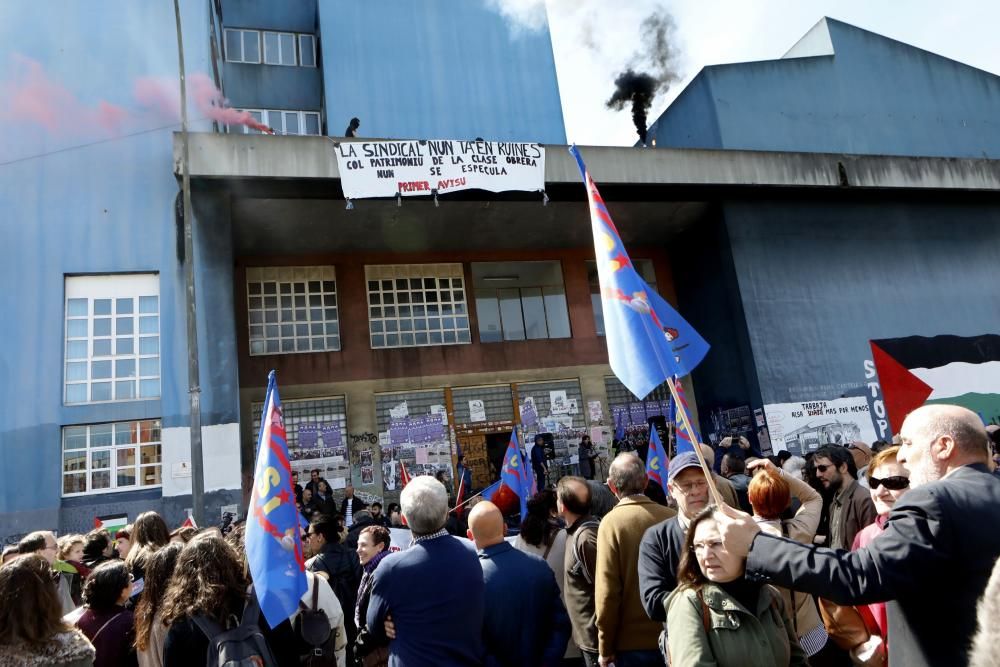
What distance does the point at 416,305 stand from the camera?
1986cm

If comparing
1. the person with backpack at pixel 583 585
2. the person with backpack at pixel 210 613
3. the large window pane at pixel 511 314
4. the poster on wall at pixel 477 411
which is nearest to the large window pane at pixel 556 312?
the large window pane at pixel 511 314

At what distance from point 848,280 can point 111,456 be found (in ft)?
60.2

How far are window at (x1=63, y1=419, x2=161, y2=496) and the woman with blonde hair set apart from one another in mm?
12081

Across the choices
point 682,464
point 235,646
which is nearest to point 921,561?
point 682,464

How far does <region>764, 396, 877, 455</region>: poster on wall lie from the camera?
718 inches

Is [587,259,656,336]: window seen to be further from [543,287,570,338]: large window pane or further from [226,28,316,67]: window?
[226,28,316,67]: window

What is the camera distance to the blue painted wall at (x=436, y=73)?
22.4 meters

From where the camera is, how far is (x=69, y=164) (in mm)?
14758

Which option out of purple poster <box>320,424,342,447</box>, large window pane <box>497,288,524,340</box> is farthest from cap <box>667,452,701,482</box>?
large window pane <box>497,288,524,340</box>

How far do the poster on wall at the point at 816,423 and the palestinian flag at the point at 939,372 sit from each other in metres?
0.97

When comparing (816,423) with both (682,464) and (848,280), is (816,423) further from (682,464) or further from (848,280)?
(682,464)

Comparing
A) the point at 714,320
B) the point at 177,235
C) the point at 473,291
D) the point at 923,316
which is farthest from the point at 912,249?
the point at 177,235

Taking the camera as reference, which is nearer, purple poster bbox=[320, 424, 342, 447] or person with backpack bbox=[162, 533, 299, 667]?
person with backpack bbox=[162, 533, 299, 667]

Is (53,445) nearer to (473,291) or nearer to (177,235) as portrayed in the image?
(177,235)
